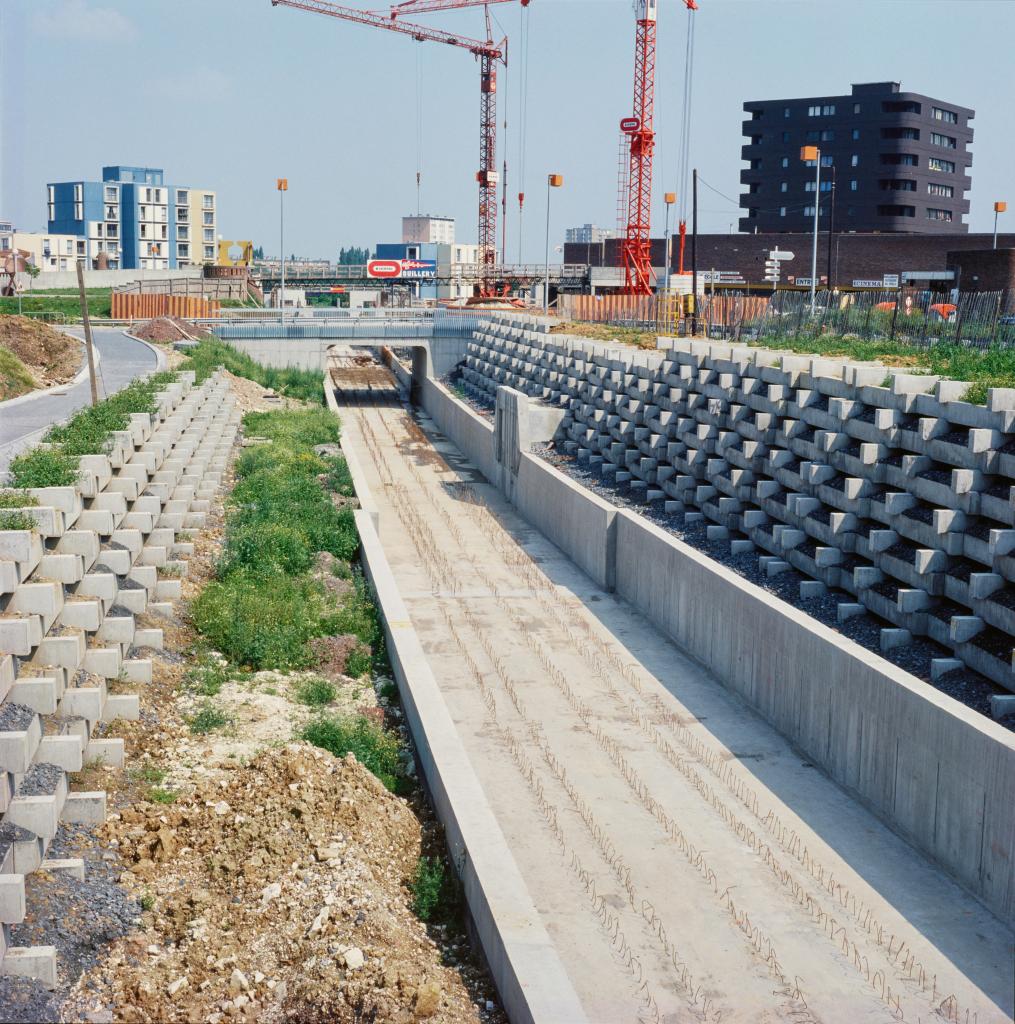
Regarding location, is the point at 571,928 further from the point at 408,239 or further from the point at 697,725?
the point at 408,239

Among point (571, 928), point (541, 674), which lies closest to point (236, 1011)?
point (571, 928)

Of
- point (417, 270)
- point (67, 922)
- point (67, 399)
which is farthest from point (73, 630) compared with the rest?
point (417, 270)

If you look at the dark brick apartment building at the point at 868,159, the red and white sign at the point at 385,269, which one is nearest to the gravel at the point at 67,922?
the red and white sign at the point at 385,269

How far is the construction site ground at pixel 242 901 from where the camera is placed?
9133 mm

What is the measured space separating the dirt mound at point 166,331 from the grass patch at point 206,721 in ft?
127

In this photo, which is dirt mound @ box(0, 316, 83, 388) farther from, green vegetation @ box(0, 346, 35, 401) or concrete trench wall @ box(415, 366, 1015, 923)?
concrete trench wall @ box(415, 366, 1015, 923)

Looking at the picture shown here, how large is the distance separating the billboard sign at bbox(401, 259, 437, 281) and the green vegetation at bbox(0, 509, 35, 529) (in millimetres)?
77919

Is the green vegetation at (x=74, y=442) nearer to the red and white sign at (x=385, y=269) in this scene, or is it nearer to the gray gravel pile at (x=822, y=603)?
the gray gravel pile at (x=822, y=603)

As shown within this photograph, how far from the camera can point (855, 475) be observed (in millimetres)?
17828

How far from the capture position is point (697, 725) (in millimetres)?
16547

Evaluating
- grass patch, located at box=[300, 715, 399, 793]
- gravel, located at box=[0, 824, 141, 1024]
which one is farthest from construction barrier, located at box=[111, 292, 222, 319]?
gravel, located at box=[0, 824, 141, 1024]

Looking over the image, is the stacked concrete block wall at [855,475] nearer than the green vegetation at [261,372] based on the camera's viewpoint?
Yes

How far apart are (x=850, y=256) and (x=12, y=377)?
63.4 m

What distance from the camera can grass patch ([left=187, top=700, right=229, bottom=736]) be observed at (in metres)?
14.6
